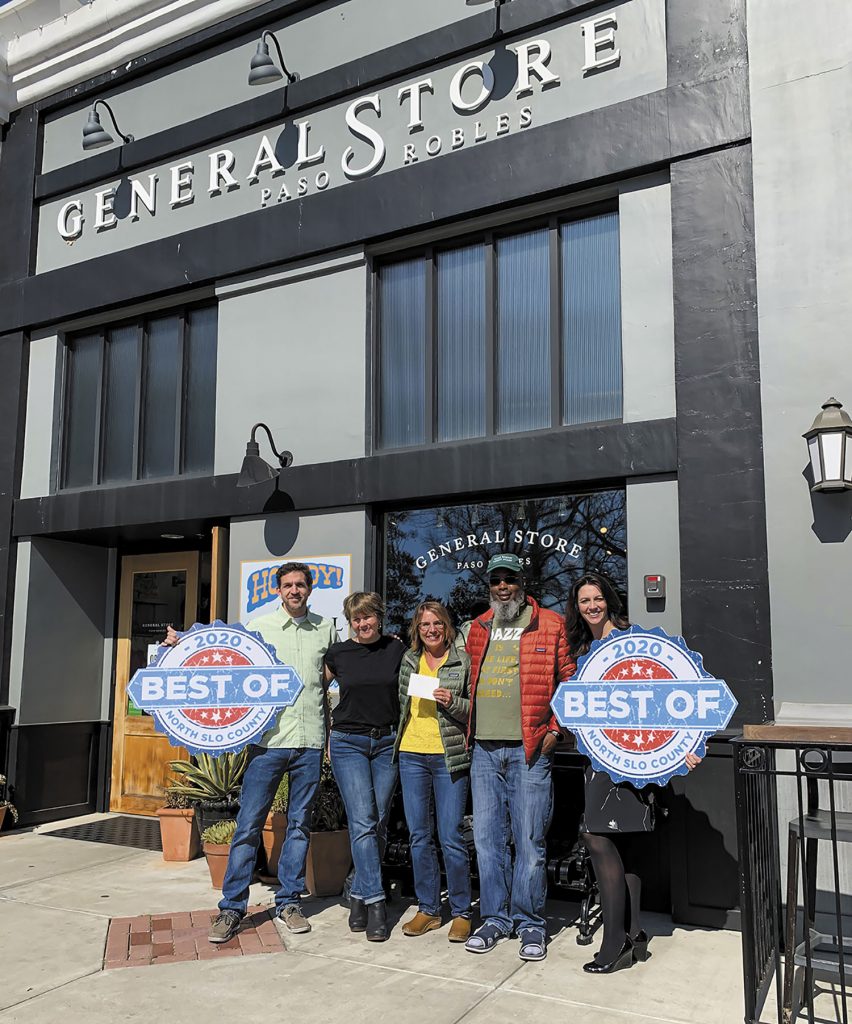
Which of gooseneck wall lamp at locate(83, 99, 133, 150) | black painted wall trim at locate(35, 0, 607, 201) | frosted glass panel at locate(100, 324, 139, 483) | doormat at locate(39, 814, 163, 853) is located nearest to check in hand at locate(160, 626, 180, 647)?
doormat at locate(39, 814, 163, 853)

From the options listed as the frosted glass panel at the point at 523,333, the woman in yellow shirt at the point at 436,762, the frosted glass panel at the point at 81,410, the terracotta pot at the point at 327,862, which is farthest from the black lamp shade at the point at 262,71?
the terracotta pot at the point at 327,862

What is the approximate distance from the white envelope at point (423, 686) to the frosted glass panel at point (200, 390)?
3.87 meters

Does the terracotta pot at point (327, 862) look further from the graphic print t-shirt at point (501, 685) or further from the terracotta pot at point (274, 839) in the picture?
the graphic print t-shirt at point (501, 685)

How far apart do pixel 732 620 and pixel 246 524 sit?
400cm

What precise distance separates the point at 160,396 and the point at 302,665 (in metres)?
4.17

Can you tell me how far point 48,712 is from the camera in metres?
9.12

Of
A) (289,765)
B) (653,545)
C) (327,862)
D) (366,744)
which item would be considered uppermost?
(653,545)

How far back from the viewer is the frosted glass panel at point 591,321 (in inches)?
267

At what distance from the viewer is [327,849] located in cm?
629

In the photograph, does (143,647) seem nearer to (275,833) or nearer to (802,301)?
(275,833)

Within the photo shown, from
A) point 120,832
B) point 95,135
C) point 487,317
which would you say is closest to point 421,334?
point 487,317

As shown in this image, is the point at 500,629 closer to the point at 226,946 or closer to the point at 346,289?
the point at 226,946

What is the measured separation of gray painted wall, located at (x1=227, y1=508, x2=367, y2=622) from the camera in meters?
7.36

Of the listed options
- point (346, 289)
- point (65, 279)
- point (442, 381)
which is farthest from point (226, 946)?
point (65, 279)
